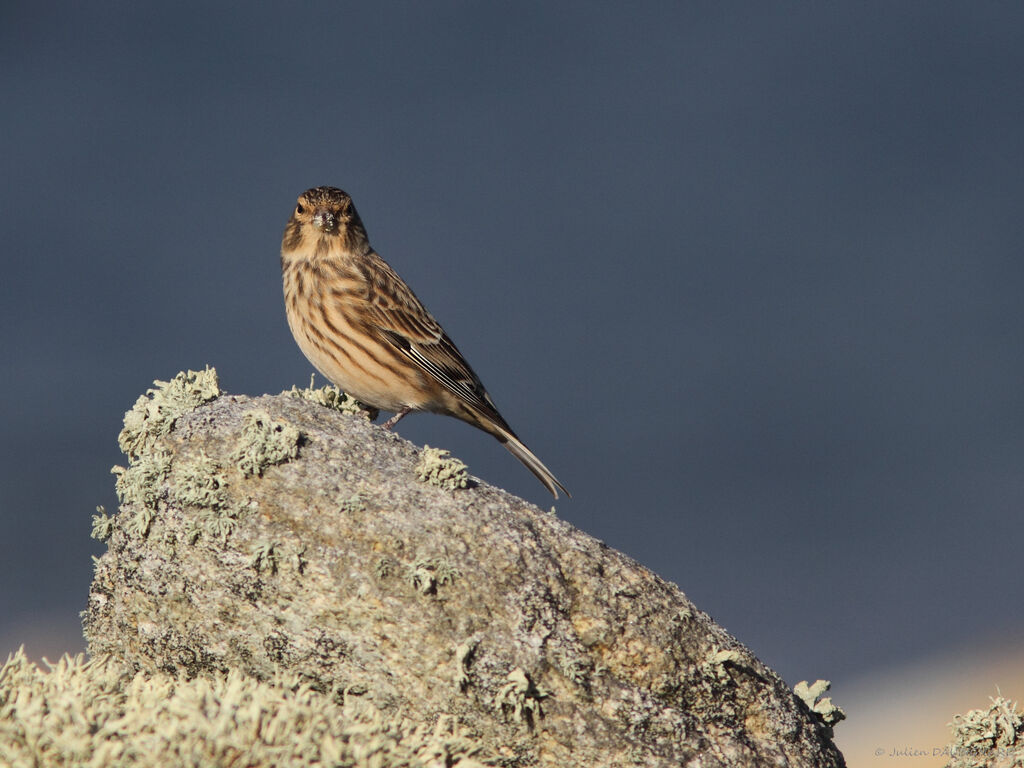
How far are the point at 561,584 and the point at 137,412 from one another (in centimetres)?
363

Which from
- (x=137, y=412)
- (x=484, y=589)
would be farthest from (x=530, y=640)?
(x=137, y=412)

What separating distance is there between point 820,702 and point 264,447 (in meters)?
4.85

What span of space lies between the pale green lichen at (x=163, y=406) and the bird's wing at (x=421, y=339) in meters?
3.62

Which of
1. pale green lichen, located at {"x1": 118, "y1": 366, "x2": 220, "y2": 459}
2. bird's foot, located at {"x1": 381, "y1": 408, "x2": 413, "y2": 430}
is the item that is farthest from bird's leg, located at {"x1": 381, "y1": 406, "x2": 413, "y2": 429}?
pale green lichen, located at {"x1": 118, "y1": 366, "x2": 220, "y2": 459}

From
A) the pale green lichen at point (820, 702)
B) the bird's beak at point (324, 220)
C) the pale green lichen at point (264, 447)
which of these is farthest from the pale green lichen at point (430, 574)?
the bird's beak at point (324, 220)

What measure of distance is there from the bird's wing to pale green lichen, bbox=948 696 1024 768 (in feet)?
18.2

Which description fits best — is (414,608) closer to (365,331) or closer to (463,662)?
(463,662)

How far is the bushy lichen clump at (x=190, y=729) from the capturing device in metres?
5.55

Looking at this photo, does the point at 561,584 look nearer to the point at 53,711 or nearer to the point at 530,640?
the point at 530,640

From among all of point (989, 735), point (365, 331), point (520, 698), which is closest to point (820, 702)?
point (989, 735)

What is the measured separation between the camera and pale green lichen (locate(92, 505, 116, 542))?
8.22 meters

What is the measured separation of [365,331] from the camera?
39.3 feet

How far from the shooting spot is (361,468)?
770cm

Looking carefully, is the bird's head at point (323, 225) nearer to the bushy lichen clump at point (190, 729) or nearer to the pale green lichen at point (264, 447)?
the pale green lichen at point (264, 447)
